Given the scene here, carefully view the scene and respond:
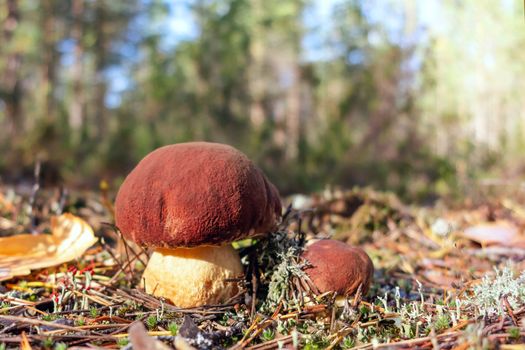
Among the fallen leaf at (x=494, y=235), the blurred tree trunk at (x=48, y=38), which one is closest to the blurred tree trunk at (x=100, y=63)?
the blurred tree trunk at (x=48, y=38)

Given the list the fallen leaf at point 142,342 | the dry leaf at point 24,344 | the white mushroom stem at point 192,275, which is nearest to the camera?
the fallen leaf at point 142,342

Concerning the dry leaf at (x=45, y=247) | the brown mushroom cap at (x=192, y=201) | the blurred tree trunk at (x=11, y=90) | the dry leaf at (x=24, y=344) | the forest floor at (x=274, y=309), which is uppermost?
the blurred tree trunk at (x=11, y=90)

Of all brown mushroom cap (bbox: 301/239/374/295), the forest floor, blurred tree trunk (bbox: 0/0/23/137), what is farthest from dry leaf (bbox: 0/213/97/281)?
blurred tree trunk (bbox: 0/0/23/137)

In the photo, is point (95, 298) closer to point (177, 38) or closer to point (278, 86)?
point (177, 38)

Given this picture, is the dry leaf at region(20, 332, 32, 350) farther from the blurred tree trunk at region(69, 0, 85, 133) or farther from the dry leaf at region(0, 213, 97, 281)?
the blurred tree trunk at region(69, 0, 85, 133)

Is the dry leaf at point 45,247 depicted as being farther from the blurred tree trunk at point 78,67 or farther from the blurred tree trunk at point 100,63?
the blurred tree trunk at point 78,67

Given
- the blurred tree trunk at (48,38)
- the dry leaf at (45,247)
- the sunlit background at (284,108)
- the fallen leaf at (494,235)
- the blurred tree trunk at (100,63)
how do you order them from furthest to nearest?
1. the blurred tree trunk at (100,63)
2. the blurred tree trunk at (48,38)
3. the sunlit background at (284,108)
4. the fallen leaf at (494,235)
5. the dry leaf at (45,247)

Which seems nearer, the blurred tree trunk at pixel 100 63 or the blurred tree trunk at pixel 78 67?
the blurred tree trunk at pixel 78 67

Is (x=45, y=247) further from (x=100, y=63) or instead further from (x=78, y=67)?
(x=100, y=63)
